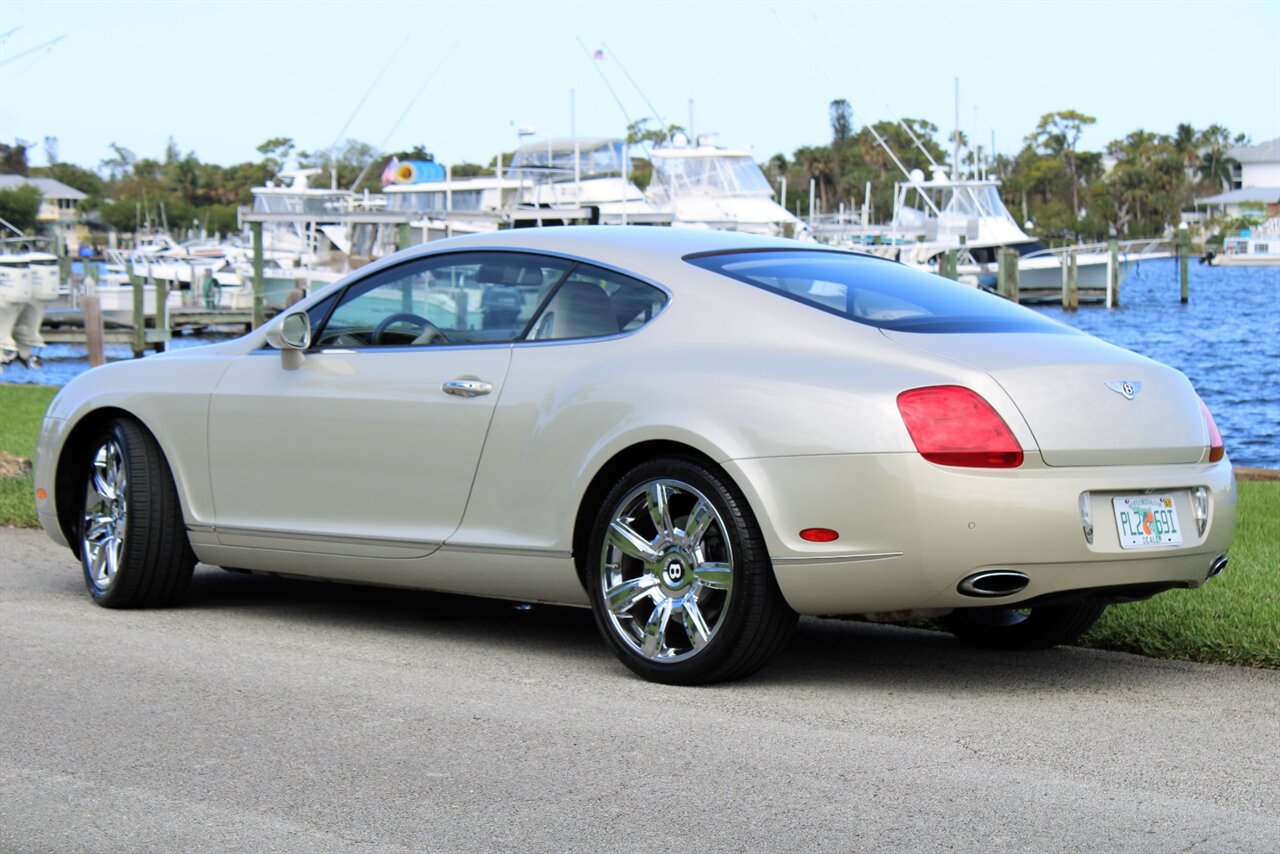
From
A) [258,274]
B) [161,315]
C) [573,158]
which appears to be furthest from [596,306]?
[573,158]

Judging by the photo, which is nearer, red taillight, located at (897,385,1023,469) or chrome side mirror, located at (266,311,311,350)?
red taillight, located at (897,385,1023,469)

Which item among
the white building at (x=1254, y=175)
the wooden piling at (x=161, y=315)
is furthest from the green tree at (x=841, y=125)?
the wooden piling at (x=161, y=315)

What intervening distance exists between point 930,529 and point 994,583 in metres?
A: 0.27

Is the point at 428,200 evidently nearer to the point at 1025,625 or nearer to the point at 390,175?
the point at 390,175

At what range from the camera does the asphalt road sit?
13.2 feet

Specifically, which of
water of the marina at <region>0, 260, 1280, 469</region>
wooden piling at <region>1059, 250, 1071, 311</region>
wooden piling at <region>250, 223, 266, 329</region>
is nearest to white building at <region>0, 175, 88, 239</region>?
water of the marina at <region>0, 260, 1280, 469</region>

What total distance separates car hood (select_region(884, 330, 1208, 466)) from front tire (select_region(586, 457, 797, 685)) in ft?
2.64

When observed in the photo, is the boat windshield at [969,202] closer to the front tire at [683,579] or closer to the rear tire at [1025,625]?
the rear tire at [1025,625]

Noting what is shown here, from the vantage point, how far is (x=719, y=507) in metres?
5.36

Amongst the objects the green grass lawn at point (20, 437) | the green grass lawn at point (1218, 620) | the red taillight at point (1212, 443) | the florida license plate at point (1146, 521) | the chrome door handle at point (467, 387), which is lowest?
the green grass lawn at point (20, 437)

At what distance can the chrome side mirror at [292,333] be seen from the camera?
6.58 metres

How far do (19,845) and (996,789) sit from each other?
233 cm

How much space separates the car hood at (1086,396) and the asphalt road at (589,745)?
2.59 ft

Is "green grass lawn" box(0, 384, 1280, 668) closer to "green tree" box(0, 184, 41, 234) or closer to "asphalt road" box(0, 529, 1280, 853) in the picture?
"asphalt road" box(0, 529, 1280, 853)
